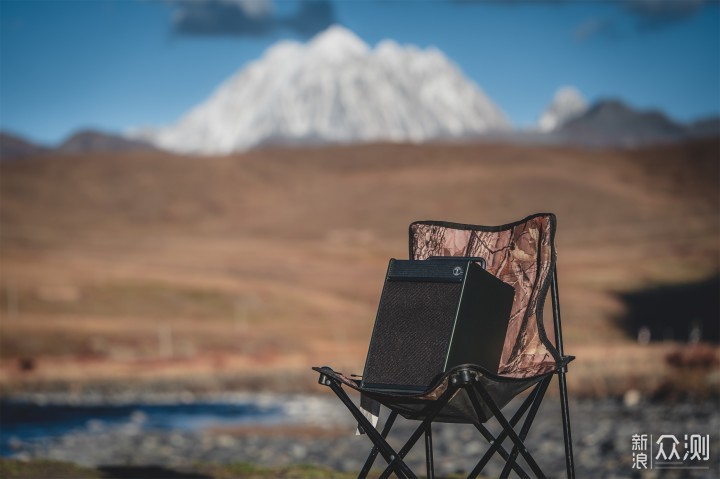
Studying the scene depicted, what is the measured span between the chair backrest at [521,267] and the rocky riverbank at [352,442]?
5468mm

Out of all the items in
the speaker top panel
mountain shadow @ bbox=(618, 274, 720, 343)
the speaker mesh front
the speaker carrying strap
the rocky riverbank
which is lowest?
the rocky riverbank

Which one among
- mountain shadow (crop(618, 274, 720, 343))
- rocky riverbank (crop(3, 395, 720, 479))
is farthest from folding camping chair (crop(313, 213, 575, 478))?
mountain shadow (crop(618, 274, 720, 343))

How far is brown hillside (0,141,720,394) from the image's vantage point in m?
34.6

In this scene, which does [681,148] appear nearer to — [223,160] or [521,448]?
[223,160]

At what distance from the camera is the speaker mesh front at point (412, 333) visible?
425 centimetres

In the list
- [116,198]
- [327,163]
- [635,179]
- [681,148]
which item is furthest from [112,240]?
[681,148]

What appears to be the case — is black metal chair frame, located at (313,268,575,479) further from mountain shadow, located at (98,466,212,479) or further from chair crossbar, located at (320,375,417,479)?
mountain shadow, located at (98,466,212,479)

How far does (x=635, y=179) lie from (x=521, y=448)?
8860 cm

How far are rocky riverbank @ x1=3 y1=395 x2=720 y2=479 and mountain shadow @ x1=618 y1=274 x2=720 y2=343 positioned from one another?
70.0 feet

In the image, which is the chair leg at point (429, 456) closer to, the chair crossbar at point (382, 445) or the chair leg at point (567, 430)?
the chair crossbar at point (382, 445)

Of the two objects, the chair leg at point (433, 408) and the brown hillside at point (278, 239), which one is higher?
the brown hillside at point (278, 239)

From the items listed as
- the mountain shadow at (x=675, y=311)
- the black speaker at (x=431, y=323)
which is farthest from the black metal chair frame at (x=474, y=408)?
the mountain shadow at (x=675, y=311)

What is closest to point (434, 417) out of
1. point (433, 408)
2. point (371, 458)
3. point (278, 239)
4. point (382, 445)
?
point (433, 408)

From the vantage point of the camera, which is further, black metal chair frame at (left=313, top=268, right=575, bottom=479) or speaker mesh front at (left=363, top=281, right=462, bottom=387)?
speaker mesh front at (left=363, top=281, right=462, bottom=387)
